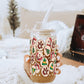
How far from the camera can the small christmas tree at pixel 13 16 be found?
936 mm

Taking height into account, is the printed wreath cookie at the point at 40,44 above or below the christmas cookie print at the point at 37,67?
above

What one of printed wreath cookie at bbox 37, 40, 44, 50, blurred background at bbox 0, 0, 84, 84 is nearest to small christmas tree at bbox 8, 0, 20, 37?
blurred background at bbox 0, 0, 84, 84

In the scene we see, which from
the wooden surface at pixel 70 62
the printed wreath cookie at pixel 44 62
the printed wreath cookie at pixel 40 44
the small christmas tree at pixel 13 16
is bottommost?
the wooden surface at pixel 70 62

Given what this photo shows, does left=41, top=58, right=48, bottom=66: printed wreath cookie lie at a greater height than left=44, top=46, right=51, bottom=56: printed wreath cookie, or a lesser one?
lesser

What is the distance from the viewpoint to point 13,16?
0.96 metres

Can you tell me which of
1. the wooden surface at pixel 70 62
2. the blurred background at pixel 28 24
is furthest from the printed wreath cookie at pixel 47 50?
the wooden surface at pixel 70 62

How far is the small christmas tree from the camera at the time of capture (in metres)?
0.94

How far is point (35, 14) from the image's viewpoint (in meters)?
1.00

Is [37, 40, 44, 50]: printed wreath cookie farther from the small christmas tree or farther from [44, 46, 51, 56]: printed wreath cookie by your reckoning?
the small christmas tree

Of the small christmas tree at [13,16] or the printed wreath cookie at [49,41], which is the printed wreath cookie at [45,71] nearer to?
the printed wreath cookie at [49,41]

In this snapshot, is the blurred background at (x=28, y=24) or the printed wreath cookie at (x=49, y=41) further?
the blurred background at (x=28, y=24)

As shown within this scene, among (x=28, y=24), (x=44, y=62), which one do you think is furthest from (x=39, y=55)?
(x=28, y=24)

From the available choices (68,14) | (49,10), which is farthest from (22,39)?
(68,14)

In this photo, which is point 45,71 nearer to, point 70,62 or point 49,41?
point 49,41
